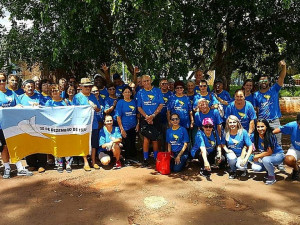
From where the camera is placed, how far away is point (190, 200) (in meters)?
4.70

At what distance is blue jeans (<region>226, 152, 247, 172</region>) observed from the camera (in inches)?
218

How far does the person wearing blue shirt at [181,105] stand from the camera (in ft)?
20.5

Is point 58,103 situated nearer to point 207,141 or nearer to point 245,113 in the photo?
point 207,141

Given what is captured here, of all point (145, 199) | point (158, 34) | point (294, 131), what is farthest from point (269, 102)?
point (145, 199)

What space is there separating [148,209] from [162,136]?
2.50 m

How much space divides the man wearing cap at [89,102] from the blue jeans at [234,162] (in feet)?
8.42

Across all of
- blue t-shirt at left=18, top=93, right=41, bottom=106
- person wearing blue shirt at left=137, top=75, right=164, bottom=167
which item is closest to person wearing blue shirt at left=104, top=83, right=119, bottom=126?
person wearing blue shirt at left=137, top=75, right=164, bottom=167

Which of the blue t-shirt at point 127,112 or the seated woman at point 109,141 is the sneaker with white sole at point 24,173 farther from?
the blue t-shirt at point 127,112

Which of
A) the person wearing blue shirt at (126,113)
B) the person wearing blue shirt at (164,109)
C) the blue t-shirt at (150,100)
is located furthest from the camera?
the person wearing blue shirt at (164,109)

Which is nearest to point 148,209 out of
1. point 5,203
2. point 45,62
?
point 5,203

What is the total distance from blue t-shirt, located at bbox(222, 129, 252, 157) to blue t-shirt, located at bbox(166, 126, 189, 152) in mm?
808

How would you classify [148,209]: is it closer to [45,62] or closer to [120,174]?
[120,174]

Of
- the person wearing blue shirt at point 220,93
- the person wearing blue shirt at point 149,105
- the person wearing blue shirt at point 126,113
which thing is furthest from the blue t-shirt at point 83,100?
the person wearing blue shirt at point 220,93

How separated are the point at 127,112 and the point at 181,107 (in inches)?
43.5
